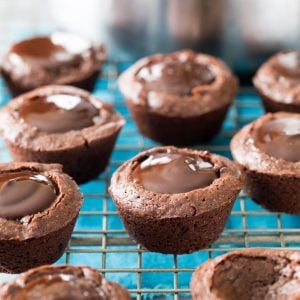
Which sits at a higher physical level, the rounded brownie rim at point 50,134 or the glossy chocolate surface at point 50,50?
the glossy chocolate surface at point 50,50

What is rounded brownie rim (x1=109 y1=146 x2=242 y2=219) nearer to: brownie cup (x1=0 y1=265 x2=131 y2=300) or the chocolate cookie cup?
the chocolate cookie cup

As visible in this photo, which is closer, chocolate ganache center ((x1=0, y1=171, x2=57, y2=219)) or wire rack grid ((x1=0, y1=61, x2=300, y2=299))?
chocolate ganache center ((x1=0, y1=171, x2=57, y2=219))

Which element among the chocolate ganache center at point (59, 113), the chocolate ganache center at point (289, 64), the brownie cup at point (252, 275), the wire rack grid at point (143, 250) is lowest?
the wire rack grid at point (143, 250)

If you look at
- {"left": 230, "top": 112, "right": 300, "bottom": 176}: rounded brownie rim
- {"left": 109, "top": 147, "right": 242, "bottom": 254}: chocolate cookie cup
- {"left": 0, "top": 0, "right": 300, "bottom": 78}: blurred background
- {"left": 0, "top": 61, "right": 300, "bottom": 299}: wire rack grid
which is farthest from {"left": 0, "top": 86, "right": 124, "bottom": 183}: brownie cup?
{"left": 0, "top": 0, "right": 300, "bottom": 78}: blurred background

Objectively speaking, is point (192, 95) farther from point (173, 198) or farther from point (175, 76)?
point (173, 198)

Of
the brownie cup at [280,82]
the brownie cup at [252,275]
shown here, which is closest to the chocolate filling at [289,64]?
the brownie cup at [280,82]

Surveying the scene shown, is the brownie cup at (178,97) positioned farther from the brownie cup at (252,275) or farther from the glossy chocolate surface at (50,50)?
the brownie cup at (252,275)

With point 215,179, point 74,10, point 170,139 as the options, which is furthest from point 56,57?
point 215,179
